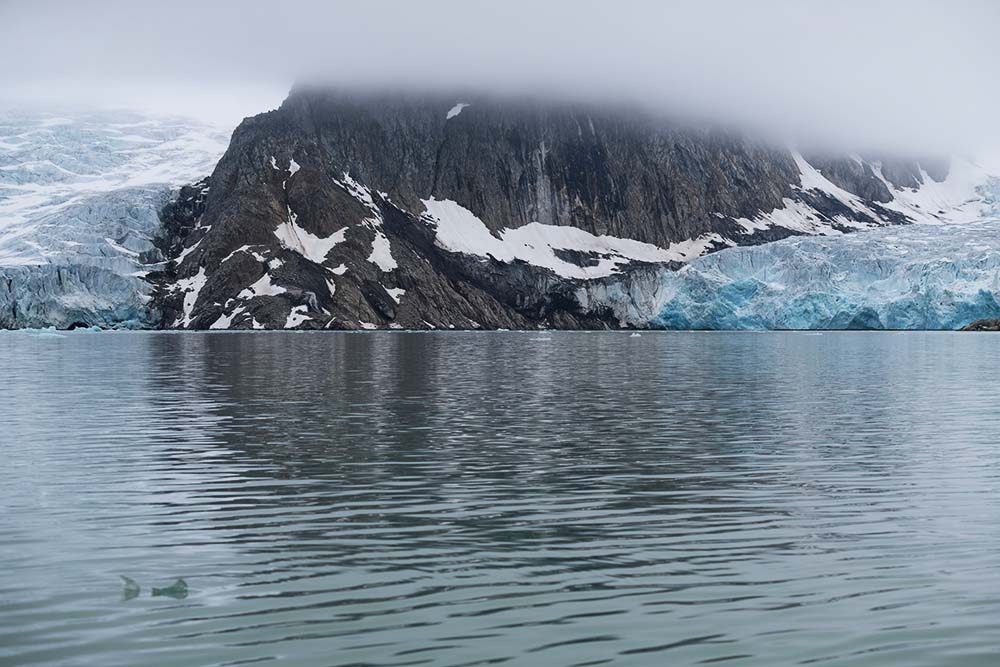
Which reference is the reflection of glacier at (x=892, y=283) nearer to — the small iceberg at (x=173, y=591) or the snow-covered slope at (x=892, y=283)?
the snow-covered slope at (x=892, y=283)

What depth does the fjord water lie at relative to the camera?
14859 mm

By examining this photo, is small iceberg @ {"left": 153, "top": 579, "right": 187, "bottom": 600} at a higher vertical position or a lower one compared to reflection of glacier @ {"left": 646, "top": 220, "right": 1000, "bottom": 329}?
lower

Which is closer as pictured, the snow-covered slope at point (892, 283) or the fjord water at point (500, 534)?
the fjord water at point (500, 534)

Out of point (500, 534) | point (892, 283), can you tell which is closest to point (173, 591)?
point (500, 534)

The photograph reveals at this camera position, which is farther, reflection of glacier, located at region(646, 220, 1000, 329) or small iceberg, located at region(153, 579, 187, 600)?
reflection of glacier, located at region(646, 220, 1000, 329)

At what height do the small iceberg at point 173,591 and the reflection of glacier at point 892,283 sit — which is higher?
the reflection of glacier at point 892,283

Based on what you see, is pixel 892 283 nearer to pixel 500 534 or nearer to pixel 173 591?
pixel 500 534

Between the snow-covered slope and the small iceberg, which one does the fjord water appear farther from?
the snow-covered slope

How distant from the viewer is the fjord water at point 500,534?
14859mm

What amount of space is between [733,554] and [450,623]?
6.45 m

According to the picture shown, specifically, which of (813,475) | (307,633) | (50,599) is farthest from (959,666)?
(813,475)

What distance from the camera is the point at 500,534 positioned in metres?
21.6

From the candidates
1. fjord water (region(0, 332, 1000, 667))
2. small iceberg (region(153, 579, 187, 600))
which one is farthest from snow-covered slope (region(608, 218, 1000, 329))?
small iceberg (region(153, 579, 187, 600))

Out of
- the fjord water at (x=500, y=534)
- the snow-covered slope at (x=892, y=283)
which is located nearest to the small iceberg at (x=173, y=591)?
the fjord water at (x=500, y=534)
